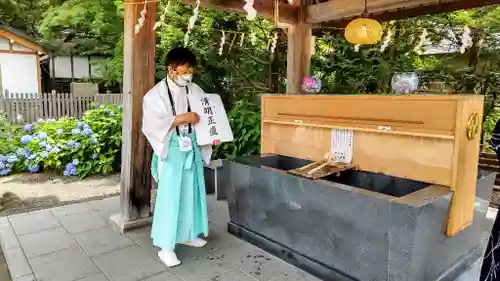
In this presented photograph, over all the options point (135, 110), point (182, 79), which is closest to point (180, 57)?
point (182, 79)

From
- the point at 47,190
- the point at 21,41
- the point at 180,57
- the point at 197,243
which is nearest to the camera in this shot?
the point at 180,57

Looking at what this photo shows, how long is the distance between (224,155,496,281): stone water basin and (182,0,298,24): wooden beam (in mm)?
1920

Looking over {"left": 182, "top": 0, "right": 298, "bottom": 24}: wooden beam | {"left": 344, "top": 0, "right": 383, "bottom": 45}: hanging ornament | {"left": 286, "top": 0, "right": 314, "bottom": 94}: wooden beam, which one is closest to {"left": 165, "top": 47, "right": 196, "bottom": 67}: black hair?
{"left": 182, "top": 0, "right": 298, "bottom": 24}: wooden beam

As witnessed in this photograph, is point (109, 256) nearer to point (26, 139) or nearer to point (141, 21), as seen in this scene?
point (141, 21)

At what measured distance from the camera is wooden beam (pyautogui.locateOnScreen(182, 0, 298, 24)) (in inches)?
163

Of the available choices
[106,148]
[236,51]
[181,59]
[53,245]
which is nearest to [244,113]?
[236,51]

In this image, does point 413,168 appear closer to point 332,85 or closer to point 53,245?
point 53,245

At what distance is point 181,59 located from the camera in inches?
121

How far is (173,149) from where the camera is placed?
3.15 meters

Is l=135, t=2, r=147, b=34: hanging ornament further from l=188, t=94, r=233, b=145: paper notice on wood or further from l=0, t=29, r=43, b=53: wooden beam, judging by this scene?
l=0, t=29, r=43, b=53: wooden beam

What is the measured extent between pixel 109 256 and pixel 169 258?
0.59 meters

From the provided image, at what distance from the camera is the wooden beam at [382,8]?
4.09m

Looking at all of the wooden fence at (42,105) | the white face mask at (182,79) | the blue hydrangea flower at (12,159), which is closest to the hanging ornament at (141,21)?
the white face mask at (182,79)

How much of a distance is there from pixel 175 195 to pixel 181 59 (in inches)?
47.3
